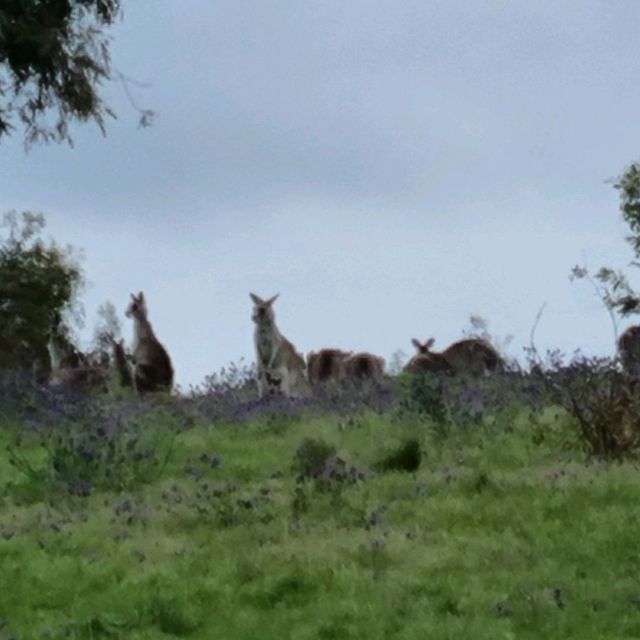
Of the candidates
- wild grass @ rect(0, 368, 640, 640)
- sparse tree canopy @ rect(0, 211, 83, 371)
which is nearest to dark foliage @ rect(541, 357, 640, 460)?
wild grass @ rect(0, 368, 640, 640)

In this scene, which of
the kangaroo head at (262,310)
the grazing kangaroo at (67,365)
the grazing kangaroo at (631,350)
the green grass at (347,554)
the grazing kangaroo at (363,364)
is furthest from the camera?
the grazing kangaroo at (363,364)

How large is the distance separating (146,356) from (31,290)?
21.6 meters

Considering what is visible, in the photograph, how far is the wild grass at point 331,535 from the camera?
38.0 ft

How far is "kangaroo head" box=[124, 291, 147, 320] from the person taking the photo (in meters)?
31.5

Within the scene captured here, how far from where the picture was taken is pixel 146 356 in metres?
30.8

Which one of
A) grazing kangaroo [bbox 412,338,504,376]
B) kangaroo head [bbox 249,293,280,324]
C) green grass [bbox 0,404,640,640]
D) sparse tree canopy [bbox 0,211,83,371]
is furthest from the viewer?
sparse tree canopy [bbox 0,211,83,371]

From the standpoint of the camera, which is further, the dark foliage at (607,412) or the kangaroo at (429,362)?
the kangaroo at (429,362)

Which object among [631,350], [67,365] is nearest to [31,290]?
[67,365]

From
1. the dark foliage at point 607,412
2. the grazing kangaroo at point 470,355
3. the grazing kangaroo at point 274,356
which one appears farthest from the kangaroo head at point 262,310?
the dark foliage at point 607,412

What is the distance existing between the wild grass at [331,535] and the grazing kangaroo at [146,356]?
10339 millimetres

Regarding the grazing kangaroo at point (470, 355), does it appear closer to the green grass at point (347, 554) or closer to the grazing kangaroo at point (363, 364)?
the grazing kangaroo at point (363, 364)

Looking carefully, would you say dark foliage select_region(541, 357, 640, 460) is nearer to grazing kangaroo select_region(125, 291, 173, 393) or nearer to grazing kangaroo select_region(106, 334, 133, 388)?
grazing kangaroo select_region(125, 291, 173, 393)

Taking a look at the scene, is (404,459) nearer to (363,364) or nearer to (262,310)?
(262,310)

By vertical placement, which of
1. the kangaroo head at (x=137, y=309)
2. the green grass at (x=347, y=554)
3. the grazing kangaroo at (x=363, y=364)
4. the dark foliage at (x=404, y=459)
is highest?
the kangaroo head at (x=137, y=309)
